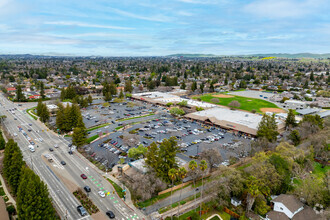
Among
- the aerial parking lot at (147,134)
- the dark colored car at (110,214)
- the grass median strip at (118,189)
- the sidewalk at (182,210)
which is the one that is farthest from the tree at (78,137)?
the sidewalk at (182,210)

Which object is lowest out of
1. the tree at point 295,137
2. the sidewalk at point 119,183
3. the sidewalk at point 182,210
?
the sidewalk at point 182,210

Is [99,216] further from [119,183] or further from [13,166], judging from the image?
[13,166]

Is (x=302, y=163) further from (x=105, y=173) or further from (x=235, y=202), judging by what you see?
(x=105, y=173)

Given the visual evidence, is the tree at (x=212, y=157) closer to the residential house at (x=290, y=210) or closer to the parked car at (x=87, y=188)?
the residential house at (x=290, y=210)

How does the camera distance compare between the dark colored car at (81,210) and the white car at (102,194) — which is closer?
the dark colored car at (81,210)

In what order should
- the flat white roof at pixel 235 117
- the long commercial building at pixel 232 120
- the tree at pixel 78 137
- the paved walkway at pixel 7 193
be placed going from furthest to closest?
the flat white roof at pixel 235 117
the long commercial building at pixel 232 120
the tree at pixel 78 137
the paved walkway at pixel 7 193

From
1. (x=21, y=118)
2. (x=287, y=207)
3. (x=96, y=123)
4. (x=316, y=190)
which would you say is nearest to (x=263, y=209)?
(x=287, y=207)

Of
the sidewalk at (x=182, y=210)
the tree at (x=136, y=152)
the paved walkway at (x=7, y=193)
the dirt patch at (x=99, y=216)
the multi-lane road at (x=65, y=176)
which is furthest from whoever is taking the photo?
the tree at (x=136, y=152)
